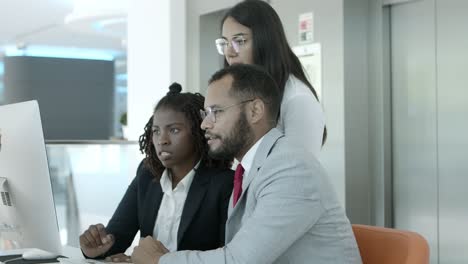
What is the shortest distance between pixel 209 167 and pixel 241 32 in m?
0.45

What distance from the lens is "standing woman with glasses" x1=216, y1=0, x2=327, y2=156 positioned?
2.01 m

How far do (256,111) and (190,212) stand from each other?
498 millimetres

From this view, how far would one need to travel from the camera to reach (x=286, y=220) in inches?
52.9

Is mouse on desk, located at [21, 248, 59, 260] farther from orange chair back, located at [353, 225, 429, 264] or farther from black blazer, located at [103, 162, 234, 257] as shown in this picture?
orange chair back, located at [353, 225, 429, 264]

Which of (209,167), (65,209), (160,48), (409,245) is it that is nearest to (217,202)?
(209,167)

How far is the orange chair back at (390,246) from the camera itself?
1367 millimetres

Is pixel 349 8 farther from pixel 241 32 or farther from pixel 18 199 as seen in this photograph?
pixel 18 199

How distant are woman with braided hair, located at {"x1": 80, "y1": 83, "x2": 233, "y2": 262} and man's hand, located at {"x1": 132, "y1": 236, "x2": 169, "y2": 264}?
334mm

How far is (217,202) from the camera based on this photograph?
1914mm

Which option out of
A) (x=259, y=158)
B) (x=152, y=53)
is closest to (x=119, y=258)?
(x=259, y=158)

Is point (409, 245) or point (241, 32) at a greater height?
point (241, 32)

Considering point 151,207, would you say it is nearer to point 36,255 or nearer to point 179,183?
point 179,183

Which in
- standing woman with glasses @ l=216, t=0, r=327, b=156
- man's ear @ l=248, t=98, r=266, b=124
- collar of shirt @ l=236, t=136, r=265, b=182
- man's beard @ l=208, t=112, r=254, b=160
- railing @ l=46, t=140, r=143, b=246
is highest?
standing woman with glasses @ l=216, t=0, r=327, b=156

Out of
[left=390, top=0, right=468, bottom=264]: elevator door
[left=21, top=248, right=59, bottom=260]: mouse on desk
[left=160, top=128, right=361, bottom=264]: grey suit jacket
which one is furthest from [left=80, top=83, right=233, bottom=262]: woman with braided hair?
[left=390, top=0, right=468, bottom=264]: elevator door
